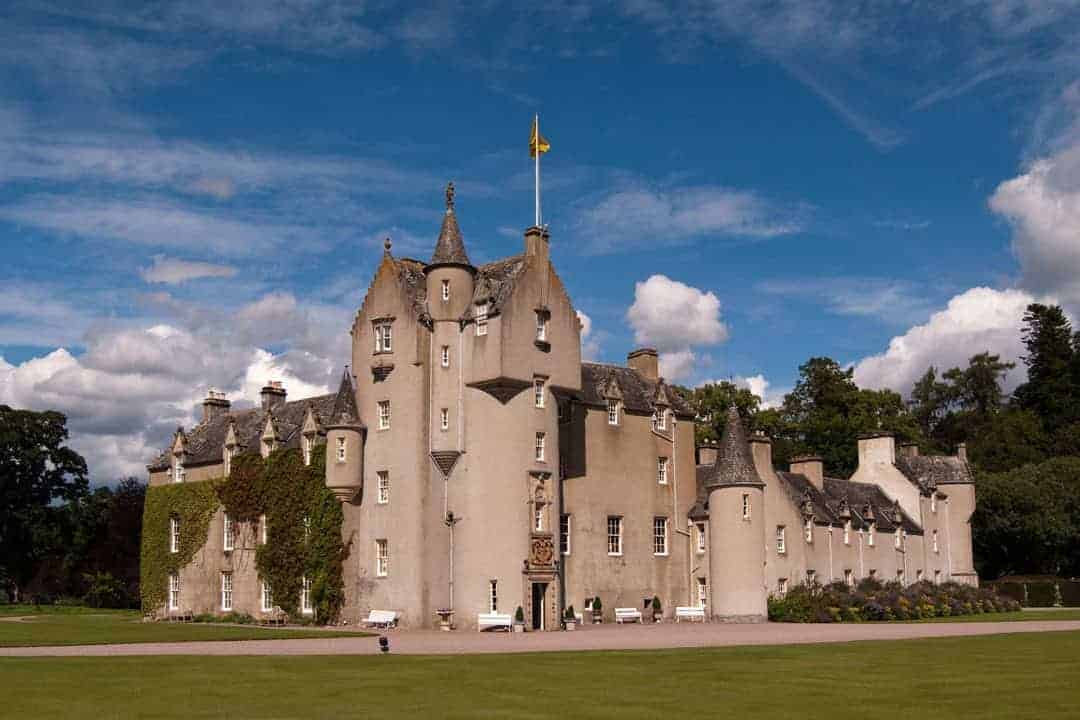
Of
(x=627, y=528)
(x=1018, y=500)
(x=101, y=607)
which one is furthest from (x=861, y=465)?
(x=101, y=607)

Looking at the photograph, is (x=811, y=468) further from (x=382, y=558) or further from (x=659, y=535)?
(x=382, y=558)

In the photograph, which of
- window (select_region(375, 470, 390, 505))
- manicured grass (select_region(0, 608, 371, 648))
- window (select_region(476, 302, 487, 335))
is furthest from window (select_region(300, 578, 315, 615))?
window (select_region(476, 302, 487, 335))

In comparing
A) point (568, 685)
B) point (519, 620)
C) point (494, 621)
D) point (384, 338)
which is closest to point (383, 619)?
point (494, 621)

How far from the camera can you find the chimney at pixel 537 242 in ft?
152

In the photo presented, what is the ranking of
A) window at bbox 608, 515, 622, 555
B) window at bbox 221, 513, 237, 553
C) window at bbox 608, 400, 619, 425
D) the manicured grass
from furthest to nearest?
window at bbox 221, 513, 237, 553 → window at bbox 608, 400, 619, 425 → window at bbox 608, 515, 622, 555 → the manicured grass

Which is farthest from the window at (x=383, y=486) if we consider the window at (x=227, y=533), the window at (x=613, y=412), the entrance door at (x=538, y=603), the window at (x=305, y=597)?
the window at (x=613, y=412)

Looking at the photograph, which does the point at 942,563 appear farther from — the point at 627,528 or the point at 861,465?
the point at 627,528

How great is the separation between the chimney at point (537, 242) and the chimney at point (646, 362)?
11.0m

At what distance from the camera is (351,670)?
22.2 meters

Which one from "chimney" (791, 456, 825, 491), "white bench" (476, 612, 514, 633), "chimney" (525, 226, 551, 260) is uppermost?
"chimney" (525, 226, 551, 260)

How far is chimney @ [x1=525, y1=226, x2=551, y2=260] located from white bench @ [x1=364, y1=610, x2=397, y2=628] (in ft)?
49.1

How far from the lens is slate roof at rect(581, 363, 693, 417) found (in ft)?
167

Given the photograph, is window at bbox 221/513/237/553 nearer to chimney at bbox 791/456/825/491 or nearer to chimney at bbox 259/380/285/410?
chimney at bbox 259/380/285/410

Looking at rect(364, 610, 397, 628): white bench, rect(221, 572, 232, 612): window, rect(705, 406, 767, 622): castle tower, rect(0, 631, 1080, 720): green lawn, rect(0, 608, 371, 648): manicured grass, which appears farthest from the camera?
rect(221, 572, 232, 612): window
